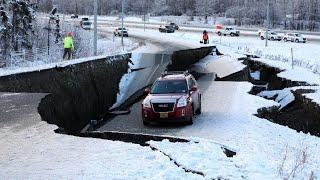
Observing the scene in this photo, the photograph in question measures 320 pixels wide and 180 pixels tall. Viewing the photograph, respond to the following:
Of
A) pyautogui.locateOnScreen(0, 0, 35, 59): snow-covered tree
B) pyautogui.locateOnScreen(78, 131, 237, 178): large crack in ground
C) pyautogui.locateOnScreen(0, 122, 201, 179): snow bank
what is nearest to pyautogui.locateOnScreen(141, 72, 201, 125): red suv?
pyautogui.locateOnScreen(78, 131, 237, 178): large crack in ground

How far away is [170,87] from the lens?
2067cm

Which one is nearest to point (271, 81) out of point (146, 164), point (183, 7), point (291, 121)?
point (291, 121)

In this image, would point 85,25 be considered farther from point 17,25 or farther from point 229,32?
point 17,25

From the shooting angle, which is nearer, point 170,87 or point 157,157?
point 157,157

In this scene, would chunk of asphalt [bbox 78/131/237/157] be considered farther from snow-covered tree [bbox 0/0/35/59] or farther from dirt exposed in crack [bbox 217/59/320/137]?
snow-covered tree [bbox 0/0/35/59]

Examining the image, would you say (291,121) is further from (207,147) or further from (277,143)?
(207,147)

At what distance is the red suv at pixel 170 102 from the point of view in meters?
19.3

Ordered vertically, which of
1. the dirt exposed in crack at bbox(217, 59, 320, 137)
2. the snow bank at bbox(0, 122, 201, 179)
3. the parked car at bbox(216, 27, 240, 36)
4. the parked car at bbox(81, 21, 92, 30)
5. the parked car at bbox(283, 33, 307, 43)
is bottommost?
the dirt exposed in crack at bbox(217, 59, 320, 137)

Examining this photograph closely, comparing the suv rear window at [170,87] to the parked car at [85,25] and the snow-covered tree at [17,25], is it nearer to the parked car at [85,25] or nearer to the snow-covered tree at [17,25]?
the snow-covered tree at [17,25]

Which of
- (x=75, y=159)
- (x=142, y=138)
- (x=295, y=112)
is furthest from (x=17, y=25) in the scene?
(x=75, y=159)

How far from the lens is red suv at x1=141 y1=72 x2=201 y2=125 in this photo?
1934cm

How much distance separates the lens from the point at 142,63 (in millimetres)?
39219

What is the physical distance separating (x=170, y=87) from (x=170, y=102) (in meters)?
1.32

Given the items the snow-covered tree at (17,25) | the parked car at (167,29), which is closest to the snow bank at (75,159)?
the snow-covered tree at (17,25)
